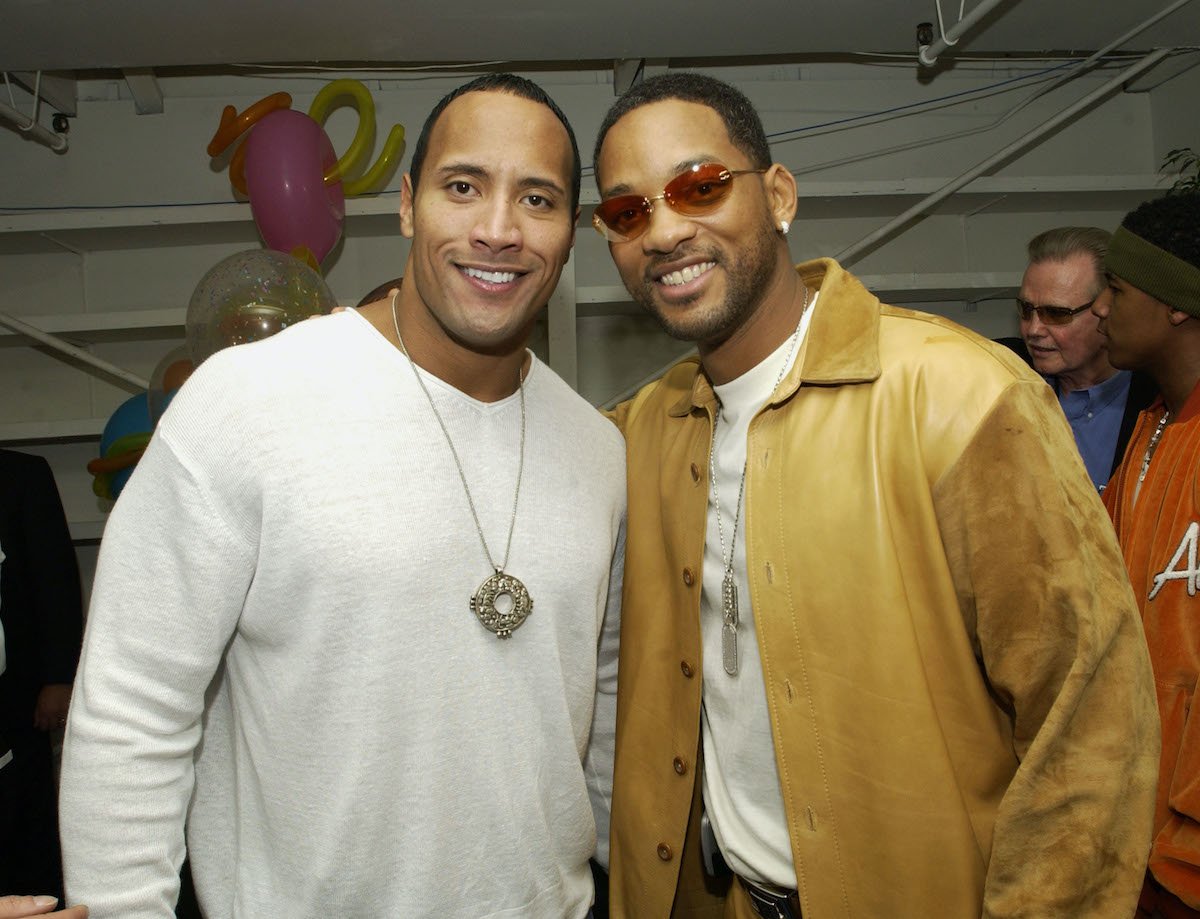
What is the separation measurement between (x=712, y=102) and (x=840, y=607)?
0.93 m

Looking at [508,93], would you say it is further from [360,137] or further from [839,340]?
Answer: [360,137]

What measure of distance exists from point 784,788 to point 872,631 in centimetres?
29

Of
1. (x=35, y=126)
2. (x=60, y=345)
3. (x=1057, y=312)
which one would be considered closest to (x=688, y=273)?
(x=1057, y=312)

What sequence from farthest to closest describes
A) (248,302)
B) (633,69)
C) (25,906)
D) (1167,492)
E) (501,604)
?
(633,69) < (248,302) < (1167,492) < (501,604) < (25,906)

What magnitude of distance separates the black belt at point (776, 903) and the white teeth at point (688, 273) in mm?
1059

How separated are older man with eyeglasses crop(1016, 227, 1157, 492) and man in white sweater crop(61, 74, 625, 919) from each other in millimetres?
2099

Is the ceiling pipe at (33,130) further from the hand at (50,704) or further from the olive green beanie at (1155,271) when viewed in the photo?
the olive green beanie at (1155,271)

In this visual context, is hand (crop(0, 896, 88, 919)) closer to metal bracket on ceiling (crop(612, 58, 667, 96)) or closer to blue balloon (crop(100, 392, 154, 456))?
blue balloon (crop(100, 392, 154, 456))

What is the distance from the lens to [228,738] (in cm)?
149

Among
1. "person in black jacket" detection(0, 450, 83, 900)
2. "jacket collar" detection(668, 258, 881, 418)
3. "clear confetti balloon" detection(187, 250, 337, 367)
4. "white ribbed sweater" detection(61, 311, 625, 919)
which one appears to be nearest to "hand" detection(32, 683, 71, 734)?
"person in black jacket" detection(0, 450, 83, 900)

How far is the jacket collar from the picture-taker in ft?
4.92

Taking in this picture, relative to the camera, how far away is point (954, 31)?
3.41 meters

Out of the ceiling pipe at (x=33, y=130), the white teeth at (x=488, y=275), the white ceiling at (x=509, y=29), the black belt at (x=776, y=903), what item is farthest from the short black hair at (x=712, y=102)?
the ceiling pipe at (x=33, y=130)

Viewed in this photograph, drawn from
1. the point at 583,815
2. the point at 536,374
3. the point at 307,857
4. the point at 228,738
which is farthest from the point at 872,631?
the point at 228,738
